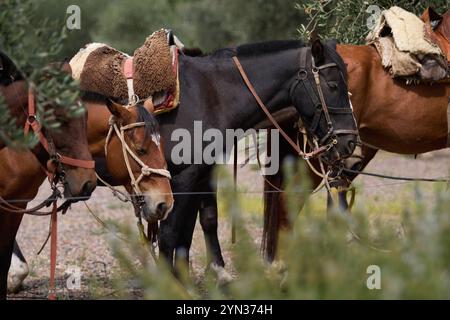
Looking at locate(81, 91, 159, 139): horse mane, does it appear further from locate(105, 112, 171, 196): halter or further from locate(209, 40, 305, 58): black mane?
locate(209, 40, 305, 58): black mane

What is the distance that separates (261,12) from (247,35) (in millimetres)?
724

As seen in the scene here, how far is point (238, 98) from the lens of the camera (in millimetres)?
7492

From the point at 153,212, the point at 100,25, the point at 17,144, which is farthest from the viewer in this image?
the point at 100,25

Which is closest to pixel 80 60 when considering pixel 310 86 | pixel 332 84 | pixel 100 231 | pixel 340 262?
pixel 310 86

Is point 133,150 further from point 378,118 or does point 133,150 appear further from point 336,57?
point 378,118

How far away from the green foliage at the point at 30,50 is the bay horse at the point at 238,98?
9.92 ft

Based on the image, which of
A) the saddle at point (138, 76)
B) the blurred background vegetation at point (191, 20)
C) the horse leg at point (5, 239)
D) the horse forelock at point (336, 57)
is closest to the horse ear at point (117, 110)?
the saddle at point (138, 76)

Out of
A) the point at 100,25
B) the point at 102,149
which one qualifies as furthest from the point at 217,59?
the point at 100,25

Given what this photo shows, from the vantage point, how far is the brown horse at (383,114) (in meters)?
8.39

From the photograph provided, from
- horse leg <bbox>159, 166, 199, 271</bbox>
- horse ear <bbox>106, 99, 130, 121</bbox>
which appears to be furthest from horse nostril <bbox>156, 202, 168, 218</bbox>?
horse leg <bbox>159, 166, 199, 271</bbox>

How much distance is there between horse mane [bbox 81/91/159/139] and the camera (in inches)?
258

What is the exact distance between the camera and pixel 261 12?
21875 millimetres

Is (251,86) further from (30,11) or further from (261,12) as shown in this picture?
(261,12)

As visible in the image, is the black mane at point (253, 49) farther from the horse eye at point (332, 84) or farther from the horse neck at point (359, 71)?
the horse neck at point (359, 71)
